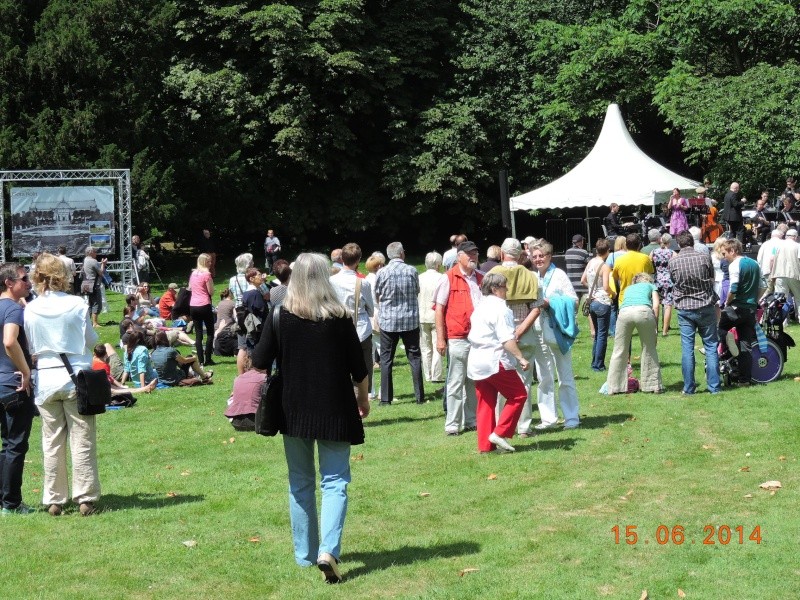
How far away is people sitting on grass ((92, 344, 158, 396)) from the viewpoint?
47.2ft

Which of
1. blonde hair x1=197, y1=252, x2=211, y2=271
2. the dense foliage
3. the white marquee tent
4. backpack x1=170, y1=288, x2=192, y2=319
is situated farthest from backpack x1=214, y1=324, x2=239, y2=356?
the dense foliage

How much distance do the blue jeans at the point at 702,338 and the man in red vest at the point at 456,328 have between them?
106 inches

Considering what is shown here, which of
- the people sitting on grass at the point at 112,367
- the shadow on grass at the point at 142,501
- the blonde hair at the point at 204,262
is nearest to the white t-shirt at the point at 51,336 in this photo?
the shadow on grass at the point at 142,501

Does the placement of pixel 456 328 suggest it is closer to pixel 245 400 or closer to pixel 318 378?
pixel 245 400

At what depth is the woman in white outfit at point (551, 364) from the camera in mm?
11141

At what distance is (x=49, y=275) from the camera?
27.3 feet

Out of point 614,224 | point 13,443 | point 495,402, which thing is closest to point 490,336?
point 495,402

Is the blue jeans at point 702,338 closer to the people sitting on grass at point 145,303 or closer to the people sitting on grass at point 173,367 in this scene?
the people sitting on grass at point 173,367

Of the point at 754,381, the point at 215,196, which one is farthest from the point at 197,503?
the point at 215,196

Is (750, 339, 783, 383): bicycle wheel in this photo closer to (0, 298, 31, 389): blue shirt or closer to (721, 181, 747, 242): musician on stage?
(0, 298, 31, 389): blue shirt

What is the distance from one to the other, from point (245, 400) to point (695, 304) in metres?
4.95

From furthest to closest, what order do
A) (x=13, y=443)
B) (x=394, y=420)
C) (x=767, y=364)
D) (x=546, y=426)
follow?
1. (x=767, y=364)
2. (x=394, y=420)
3. (x=546, y=426)
4. (x=13, y=443)

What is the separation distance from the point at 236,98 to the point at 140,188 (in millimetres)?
5691

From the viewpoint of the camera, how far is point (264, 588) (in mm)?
6695
